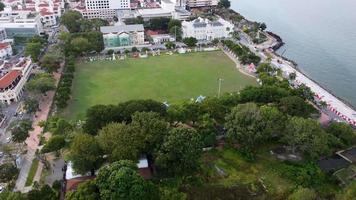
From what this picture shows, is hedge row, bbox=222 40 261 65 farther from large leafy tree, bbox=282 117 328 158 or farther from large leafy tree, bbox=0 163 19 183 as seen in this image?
large leafy tree, bbox=0 163 19 183

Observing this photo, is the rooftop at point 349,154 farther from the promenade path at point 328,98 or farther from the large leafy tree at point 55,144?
the large leafy tree at point 55,144

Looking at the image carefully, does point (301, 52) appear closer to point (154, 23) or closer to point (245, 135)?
point (154, 23)

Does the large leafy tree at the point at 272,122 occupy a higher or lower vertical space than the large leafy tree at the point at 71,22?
lower

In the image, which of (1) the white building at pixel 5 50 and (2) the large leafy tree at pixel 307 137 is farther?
(1) the white building at pixel 5 50

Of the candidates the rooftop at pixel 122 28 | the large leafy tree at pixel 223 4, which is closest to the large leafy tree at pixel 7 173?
the rooftop at pixel 122 28

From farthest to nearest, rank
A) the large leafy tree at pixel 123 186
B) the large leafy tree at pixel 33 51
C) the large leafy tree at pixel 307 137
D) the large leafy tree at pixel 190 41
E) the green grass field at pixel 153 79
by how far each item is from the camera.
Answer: the large leafy tree at pixel 190 41, the large leafy tree at pixel 33 51, the green grass field at pixel 153 79, the large leafy tree at pixel 307 137, the large leafy tree at pixel 123 186

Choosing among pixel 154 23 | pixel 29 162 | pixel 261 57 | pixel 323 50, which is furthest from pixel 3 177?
pixel 323 50

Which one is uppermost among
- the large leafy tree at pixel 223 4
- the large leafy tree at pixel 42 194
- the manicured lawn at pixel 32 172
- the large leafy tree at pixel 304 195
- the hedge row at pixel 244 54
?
the large leafy tree at pixel 223 4

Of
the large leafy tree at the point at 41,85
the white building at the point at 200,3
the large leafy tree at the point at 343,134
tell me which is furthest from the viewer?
the white building at the point at 200,3
